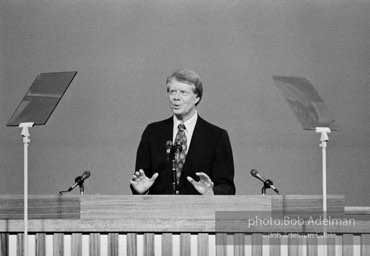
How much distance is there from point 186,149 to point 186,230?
103 centimetres

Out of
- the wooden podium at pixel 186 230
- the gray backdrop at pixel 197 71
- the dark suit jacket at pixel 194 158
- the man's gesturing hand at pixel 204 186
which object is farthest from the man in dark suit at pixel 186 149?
the gray backdrop at pixel 197 71

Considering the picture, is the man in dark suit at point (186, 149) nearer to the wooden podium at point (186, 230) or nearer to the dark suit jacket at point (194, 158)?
the dark suit jacket at point (194, 158)

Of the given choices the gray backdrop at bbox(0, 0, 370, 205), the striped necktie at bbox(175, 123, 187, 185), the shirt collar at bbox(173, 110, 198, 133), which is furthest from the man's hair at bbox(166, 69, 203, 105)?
the gray backdrop at bbox(0, 0, 370, 205)

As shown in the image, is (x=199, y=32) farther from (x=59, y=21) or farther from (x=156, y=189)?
(x=156, y=189)

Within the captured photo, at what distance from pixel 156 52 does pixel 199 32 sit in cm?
40

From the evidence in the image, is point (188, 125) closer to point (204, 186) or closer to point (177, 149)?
point (177, 149)

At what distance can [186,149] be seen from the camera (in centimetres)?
555

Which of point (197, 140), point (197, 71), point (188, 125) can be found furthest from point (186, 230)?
point (197, 71)

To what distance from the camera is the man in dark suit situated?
214 inches

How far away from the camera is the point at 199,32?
772 centimetres

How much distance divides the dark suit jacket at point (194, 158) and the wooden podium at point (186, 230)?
0.62 meters

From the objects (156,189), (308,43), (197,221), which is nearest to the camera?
(197,221)

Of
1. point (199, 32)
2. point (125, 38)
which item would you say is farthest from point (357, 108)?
point (125, 38)

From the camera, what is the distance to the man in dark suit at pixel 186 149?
5.43m
